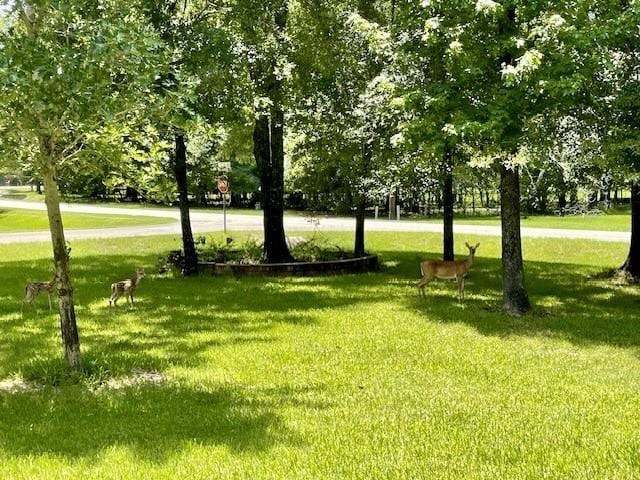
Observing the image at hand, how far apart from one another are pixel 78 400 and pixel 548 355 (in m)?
5.90

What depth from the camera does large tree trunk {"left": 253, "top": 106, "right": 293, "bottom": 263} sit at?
61.6 ft

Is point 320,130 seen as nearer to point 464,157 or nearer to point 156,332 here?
point 464,157

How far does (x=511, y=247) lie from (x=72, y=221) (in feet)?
104

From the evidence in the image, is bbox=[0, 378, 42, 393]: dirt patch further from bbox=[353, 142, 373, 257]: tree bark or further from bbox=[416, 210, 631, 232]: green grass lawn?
bbox=[416, 210, 631, 232]: green grass lawn

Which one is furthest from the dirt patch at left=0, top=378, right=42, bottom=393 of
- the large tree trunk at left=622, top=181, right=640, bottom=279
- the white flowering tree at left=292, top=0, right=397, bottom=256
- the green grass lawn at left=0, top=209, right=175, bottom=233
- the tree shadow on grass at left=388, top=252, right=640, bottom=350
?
the green grass lawn at left=0, top=209, right=175, bottom=233

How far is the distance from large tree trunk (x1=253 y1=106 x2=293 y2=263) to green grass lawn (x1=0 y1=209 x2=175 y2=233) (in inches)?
748

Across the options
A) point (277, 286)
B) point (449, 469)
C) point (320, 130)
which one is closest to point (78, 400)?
point (449, 469)

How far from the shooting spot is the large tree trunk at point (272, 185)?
61.6 feet

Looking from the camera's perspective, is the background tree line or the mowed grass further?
the background tree line

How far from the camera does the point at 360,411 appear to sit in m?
6.74

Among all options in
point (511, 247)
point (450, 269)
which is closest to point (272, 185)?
point (450, 269)

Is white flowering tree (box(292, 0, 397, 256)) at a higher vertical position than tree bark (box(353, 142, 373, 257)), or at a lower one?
higher

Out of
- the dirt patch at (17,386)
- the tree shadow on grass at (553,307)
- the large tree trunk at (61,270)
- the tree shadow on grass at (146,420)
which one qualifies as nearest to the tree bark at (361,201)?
the tree shadow on grass at (553,307)

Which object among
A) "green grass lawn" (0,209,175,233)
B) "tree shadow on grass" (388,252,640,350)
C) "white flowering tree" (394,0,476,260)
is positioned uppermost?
"white flowering tree" (394,0,476,260)
